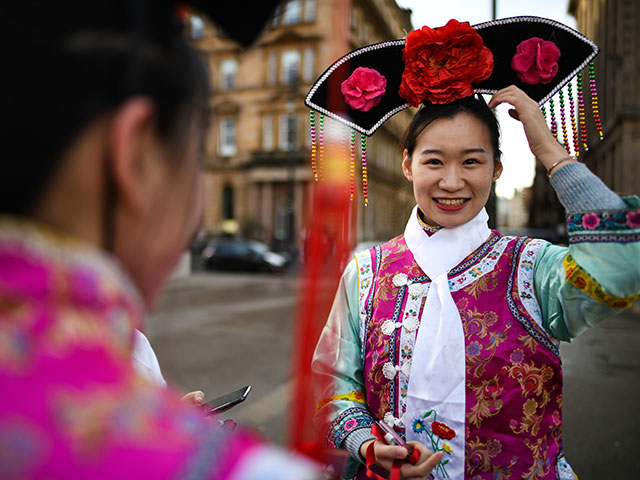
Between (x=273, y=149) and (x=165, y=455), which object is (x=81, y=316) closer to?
(x=165, y=455)

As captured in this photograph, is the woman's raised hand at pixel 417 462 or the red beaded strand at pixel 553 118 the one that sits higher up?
the red beaded strand at pixel 553 118

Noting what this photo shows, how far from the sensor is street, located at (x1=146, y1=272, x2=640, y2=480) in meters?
3.06

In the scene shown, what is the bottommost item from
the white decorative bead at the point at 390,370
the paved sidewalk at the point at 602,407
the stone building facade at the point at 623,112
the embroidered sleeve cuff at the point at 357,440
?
the paved sidewalk at the point at 602,407

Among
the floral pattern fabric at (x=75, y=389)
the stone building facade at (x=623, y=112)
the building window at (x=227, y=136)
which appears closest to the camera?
the floral pattern fabric at (x=75, y=389)

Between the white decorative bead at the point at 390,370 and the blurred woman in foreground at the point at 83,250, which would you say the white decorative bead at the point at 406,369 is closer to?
the white decorative bead at the point at 390,370

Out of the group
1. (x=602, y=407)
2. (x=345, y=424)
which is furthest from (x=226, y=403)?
(x=602, y=407)

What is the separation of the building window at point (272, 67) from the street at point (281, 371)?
1.57 feet

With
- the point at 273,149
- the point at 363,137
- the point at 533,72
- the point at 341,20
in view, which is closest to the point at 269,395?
the point at 273,149

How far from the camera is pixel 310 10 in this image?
2.53 feet

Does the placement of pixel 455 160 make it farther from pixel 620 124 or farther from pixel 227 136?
pixel 620 124

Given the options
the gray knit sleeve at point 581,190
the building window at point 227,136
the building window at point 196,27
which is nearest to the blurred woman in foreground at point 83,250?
the building window at point 196,27

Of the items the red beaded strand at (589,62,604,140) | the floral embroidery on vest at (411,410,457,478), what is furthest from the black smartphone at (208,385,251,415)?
the red beaded strand at (589,62,604,140)

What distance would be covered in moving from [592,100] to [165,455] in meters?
1.45

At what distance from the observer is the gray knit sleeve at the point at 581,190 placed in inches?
44.4
